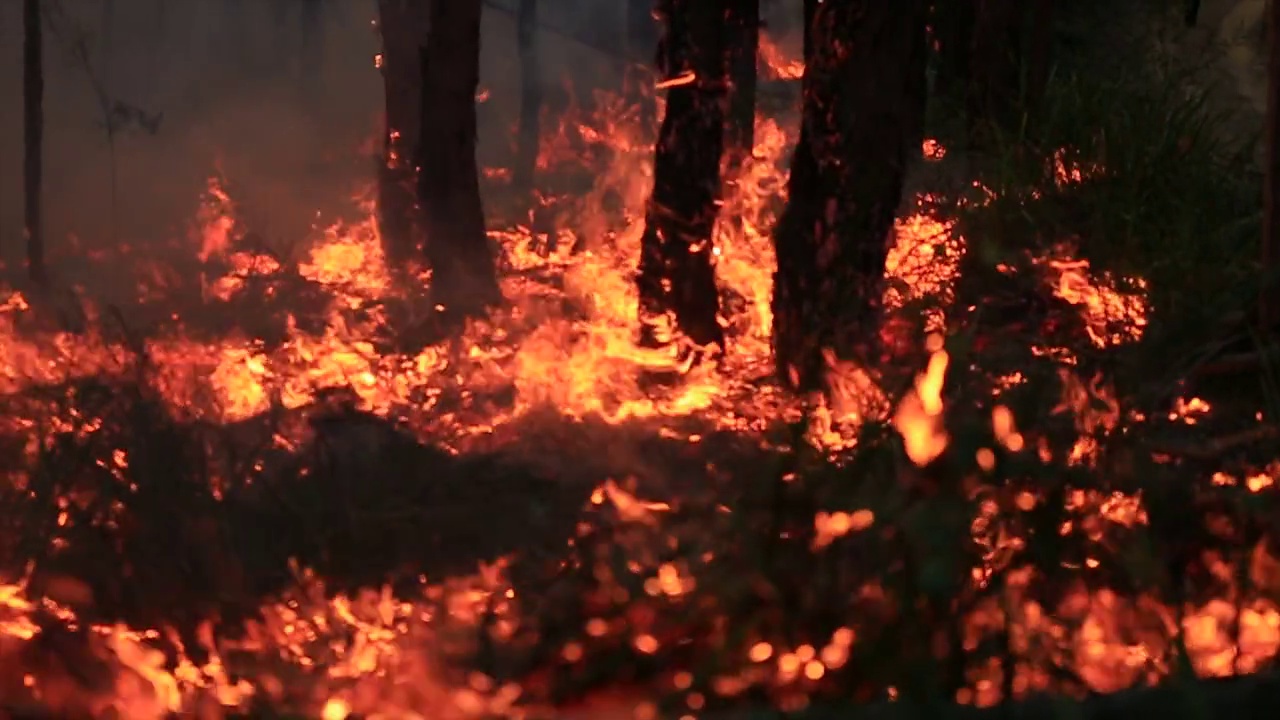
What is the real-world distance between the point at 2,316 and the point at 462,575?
10.4 metres

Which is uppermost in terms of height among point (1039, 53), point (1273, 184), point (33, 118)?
point (1039, 53)

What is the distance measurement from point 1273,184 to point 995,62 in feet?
15.8

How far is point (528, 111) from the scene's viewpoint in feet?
83.1

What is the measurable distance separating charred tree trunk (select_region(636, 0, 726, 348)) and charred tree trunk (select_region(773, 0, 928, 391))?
1169 mm

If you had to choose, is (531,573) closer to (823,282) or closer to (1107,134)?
(823,282)

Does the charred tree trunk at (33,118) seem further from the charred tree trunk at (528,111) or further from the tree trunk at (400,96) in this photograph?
the charred tree trunk at (528,111)

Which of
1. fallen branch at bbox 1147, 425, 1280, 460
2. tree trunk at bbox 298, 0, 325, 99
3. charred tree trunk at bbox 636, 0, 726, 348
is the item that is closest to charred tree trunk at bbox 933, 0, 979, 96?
charred tree trunk at bbox 636, 0, 726, 348

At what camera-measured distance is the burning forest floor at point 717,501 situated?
3777mm

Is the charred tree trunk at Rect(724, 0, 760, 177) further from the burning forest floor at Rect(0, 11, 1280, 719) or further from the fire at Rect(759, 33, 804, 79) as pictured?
the fire at Rect(759, 33, 804, 79)

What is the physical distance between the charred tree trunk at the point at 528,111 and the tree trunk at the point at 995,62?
1094 centimetres

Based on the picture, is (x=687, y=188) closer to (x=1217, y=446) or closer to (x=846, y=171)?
(x=846, y=171)

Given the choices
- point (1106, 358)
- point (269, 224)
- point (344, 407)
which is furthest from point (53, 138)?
point (1106, 358)

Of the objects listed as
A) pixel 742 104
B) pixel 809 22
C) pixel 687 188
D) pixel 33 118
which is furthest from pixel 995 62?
pixel 33 118

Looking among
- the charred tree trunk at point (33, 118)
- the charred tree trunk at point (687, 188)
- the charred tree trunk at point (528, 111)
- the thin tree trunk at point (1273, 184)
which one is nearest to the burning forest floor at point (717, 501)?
the thin tree trunk at point (1273, 184)
